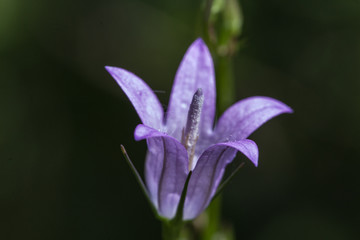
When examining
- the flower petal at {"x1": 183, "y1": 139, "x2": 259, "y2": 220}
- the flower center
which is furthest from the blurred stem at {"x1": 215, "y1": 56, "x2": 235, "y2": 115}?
the flower petal at {"x1": 183, "y1": 139, "x2": 259, "y2": 220}

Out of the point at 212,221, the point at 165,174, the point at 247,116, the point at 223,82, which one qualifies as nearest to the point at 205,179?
the point at 165,174

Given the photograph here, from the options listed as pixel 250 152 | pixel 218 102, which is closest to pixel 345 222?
pixel 218 102

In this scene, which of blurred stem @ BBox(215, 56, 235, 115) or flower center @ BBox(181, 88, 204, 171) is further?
blurred stem @ BBox(215, 56, 235, 115)

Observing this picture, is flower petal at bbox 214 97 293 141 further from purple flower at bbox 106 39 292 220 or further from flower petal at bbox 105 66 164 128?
flower petal at bbox 105 66 164 128

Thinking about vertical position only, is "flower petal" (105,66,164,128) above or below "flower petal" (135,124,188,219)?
above

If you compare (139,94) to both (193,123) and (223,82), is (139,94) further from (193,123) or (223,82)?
(223,82)

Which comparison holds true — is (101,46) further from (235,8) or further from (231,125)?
(231,125)

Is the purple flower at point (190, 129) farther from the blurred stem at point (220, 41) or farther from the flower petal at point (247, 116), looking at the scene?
the blurred stem at point (220, 41)
